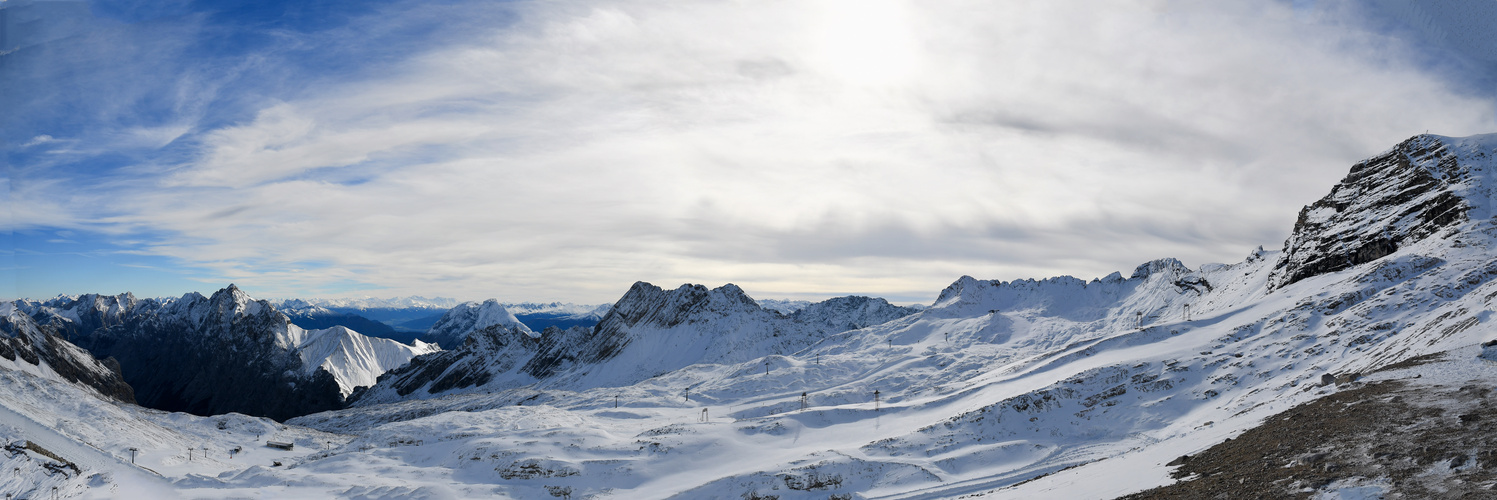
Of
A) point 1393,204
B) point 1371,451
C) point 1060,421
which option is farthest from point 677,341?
point 1371,451

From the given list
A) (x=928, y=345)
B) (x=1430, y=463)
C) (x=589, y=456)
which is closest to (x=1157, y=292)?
(x=928, y=345)

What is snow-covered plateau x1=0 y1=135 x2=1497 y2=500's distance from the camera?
2641 cm

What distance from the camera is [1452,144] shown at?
8575 centimetres

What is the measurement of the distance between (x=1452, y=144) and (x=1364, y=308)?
167 ft

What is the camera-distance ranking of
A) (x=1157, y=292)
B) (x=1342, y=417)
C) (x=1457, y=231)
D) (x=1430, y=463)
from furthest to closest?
(x=1157, y=292)
(x=1457, y=231)
(x=1342, y=417)
(x=1430, y=463)

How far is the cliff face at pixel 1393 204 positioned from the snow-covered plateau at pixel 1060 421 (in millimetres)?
331

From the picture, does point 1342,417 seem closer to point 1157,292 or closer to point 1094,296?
point 1157,292

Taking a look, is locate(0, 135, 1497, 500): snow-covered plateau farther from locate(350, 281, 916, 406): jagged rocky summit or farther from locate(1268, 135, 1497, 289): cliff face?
locate(350, 281, 916, 406): jagged rocky summit

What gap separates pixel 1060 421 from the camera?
53688 mm

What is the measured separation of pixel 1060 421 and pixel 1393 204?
2612 inches

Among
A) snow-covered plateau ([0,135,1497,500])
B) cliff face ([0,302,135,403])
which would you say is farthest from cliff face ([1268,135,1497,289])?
cliff face ([0,302,135,403])

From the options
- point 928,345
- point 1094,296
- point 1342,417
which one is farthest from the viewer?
point 1094,296

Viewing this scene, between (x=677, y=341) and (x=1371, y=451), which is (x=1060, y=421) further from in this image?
(x=677, y=341)

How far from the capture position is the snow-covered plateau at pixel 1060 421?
86.6 feet
